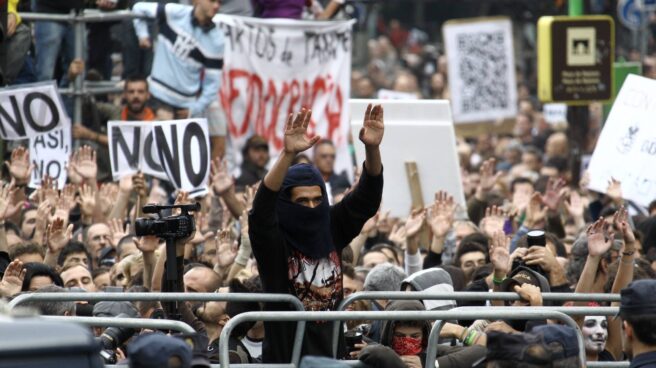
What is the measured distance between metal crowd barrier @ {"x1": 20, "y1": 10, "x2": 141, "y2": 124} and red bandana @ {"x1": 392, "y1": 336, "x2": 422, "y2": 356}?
21.2 ft

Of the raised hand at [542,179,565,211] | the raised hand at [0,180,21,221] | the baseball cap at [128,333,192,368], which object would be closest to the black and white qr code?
the raised hand at [542,179,565,211]

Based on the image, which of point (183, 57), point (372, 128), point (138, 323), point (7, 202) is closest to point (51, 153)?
point (183, 57)

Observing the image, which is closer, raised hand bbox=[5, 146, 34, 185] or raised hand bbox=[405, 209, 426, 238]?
raised hand bbox=[405, 209, 426, 238]

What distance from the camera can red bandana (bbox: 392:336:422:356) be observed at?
7207 millimetres

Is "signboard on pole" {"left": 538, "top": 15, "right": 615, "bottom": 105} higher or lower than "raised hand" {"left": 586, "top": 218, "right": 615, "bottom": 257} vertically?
higher

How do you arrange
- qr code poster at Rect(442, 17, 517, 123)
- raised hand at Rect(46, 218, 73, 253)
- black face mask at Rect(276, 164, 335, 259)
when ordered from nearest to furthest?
black face mask at Rect(276, 164, 335, 259)
raised hand at Rect(46, 218, 73, 253)
qr code poster at Rect(442, 17, 517, 123)

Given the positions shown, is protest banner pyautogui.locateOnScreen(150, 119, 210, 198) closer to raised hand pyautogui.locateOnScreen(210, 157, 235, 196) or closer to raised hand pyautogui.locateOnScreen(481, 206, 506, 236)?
raised hand pyautogui.locateOnScreen(210, 157, 235, 196)

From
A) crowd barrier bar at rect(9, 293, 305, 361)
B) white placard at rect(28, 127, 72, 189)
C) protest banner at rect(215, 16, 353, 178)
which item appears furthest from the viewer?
protest banner at rect(215, 16, 353, 178)

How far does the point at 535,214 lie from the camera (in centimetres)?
1204

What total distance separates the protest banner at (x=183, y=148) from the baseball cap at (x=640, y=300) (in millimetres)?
5740

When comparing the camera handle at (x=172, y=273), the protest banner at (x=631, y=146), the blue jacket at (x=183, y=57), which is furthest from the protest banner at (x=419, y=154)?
the camera handle at (x=172, y=273)

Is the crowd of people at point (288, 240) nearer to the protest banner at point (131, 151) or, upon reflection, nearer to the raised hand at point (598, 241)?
the raised hand at point (598, 241)

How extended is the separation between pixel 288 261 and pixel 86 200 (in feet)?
16.7

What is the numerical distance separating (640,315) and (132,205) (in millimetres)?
7345
